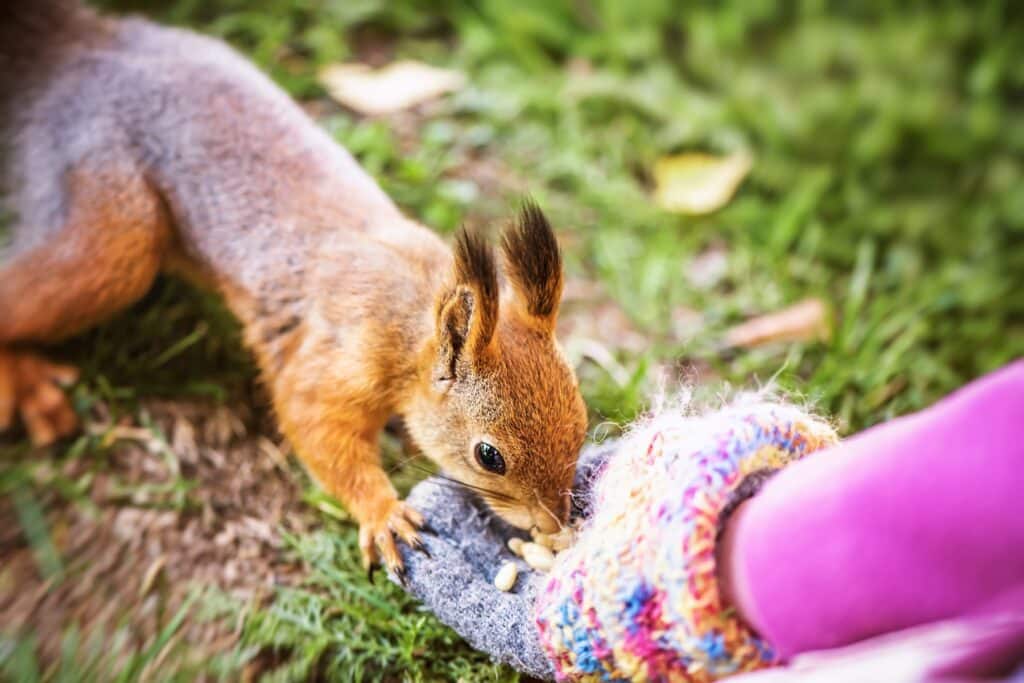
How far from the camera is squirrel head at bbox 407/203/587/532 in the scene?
1313 mm

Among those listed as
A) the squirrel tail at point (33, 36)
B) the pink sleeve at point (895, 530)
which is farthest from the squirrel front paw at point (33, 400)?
the pink sleeve at point (895, 530)

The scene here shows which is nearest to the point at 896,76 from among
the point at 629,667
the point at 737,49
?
the point at 737,49

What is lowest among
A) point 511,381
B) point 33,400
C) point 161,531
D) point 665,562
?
point 161,531

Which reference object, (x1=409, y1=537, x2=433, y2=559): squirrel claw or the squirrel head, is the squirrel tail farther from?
(x1=409, y1=537, x2=433, y2=559): squirrel claw

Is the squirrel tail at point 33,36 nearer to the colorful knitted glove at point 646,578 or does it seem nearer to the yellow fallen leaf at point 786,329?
the colorful knitted glove at point 646,578

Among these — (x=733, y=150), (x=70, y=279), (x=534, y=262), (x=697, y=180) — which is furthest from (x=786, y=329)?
(x=70, y=279)

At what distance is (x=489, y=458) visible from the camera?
4.50 ft

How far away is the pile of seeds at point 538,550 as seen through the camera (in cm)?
133

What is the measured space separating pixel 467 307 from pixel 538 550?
40 centimetres

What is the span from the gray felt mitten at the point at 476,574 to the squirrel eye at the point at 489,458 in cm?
10

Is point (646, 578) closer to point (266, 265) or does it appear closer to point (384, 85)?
point (266, 265)

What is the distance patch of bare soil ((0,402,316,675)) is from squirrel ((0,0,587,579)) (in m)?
0.16

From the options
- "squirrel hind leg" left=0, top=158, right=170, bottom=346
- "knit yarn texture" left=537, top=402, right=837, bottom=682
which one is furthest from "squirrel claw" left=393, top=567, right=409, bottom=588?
"squirrel hind leg" left=0, top=158, right=170, bottom=346

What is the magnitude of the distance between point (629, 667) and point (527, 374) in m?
0.47
